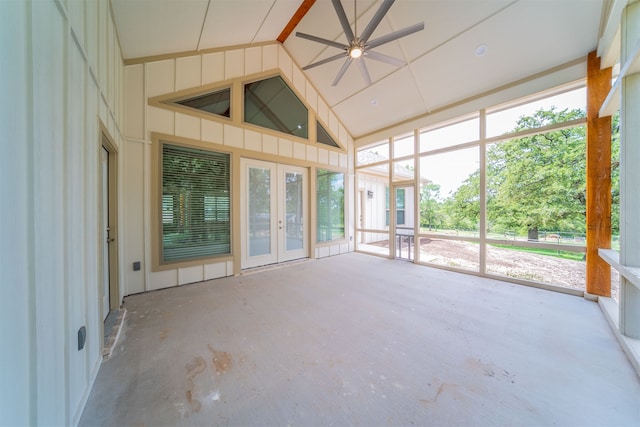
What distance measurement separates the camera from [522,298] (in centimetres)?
320

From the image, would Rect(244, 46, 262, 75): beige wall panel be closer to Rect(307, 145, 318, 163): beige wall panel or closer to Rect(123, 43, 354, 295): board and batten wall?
Rect(123, 43, 354, 295): board and batten wall

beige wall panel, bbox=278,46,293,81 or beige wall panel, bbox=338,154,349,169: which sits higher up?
beige wall panel, bbox=278,46,293,81

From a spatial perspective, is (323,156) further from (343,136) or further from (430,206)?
(430,206)

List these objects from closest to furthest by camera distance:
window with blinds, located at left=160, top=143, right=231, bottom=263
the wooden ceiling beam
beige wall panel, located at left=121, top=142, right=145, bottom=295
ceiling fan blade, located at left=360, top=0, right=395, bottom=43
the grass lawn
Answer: ceiling fan blade, located at left=360, top=0, right=395, bottom=43 < beige wall panel, located at left=121, top=142, right=145, bottom=295 < the grass lawn < window with blinds, located at left=160, top=143, right=231, bottom=263 < the wooden ceiling beam

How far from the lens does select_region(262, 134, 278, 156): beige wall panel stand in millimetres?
4730

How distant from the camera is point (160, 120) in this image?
140 inches

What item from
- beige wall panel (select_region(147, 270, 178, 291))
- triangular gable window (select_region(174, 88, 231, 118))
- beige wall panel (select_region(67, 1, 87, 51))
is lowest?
beige wall panel (select_region(147, 270, 178, 291))

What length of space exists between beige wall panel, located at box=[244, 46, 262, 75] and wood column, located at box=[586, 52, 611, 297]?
549cm

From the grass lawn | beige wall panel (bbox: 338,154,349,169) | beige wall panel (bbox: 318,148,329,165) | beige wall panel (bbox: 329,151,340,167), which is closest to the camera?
the grass lawn

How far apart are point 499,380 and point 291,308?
2.11 metres

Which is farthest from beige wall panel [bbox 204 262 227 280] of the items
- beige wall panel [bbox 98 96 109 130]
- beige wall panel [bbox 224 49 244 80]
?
beige wall panel [bbox 224 49 244 80]

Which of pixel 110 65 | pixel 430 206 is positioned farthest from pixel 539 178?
pixel 110 65

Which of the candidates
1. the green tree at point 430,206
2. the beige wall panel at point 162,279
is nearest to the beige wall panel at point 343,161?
the green tree at point 430,206

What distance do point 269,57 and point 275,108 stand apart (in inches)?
41.8
